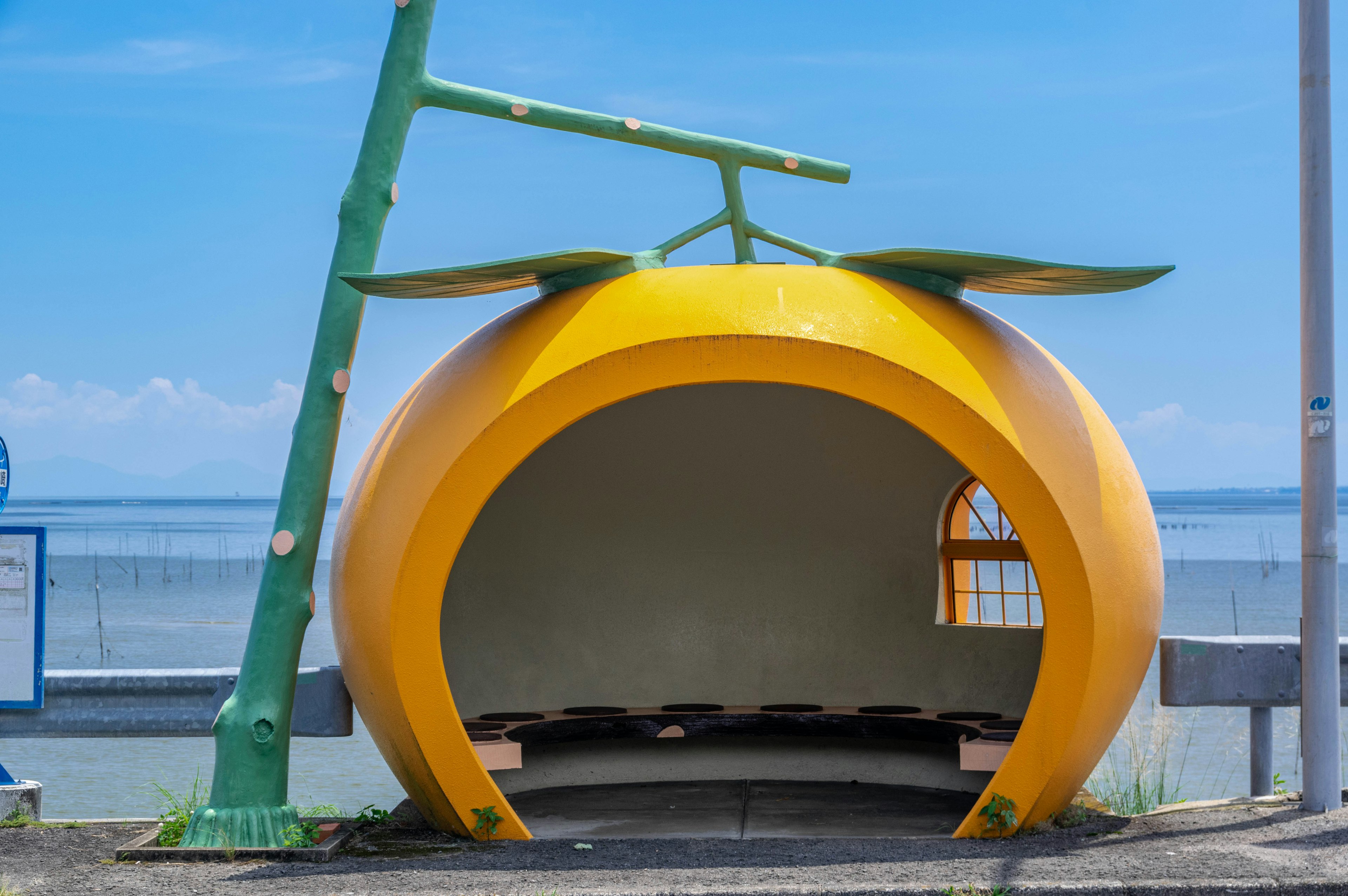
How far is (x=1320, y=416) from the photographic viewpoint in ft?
21.9

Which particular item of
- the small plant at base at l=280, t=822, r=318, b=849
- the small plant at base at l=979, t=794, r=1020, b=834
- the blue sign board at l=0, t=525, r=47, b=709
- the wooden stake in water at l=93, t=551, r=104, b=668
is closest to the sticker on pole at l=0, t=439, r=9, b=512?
the blue sign board at l=0, t=525, r=47, b=709

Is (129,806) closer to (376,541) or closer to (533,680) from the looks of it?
(533,680)

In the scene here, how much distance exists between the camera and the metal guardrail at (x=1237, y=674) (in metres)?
7.12

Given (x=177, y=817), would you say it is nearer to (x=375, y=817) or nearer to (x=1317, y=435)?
(x=375, y=817)

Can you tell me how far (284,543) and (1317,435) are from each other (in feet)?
18.9

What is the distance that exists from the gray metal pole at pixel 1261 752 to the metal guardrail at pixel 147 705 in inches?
216

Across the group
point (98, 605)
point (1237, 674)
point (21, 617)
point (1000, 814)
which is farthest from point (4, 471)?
point (98, 605)

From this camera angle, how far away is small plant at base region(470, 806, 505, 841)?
610cm

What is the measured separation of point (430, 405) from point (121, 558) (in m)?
63.5

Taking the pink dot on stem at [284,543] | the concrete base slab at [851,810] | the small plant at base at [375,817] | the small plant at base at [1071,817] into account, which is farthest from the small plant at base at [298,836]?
the small plant at base at [1071,817]

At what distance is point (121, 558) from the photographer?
63188 millimetres

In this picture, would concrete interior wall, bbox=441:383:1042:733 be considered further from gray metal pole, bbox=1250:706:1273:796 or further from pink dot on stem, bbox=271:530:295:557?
pink dot on stem, bbox=271:530:295:557

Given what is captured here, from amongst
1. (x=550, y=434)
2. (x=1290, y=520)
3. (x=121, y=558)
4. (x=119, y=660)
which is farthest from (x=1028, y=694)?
(x=1290, y=520)

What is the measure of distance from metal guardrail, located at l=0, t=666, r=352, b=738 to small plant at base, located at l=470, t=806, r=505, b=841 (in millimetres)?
1428
